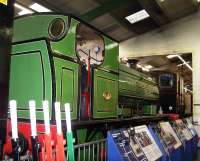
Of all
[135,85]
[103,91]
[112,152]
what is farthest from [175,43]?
[112,152]

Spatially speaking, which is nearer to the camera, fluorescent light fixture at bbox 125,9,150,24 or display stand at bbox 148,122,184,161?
display stand at bbox 148,122,184,161

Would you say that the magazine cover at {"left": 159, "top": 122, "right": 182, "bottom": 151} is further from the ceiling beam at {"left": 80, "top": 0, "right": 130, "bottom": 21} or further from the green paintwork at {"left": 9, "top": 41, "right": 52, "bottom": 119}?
the ceiling beam at {"left": 80, "top": 0, "right": 130, "bottom": 21}

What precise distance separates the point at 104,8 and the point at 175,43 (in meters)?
3.84

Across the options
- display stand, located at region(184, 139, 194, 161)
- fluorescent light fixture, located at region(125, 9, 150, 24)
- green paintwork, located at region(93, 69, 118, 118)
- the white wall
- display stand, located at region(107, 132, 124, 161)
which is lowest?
display stand, located at region(184, 139, 194, 161)

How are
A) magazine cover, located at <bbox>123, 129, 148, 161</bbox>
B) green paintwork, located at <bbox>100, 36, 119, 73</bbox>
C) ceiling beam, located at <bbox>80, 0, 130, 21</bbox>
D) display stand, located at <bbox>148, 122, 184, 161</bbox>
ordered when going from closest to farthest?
1. magazine cover, located at <bbox>123, 129, 148, 161</bbox>
2. display stand, located at <bbox>148, 122, 184, 161</bbox>
3. green paintwork, located at <bbox>100, 36, 119, 73</bbox>
4. ceiling beam, located at <bbox>80, 0, 130, 21</bbox>

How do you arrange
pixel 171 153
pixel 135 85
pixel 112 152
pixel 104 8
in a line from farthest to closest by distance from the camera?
pixel 104 8, pixel 135 85, pixel 171 153, pixel 112 152

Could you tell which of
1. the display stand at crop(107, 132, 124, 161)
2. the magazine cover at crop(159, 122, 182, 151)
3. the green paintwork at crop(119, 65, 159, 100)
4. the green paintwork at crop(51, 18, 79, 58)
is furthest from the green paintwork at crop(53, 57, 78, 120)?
the green paintwork at crop(119, 65, 159, 100)

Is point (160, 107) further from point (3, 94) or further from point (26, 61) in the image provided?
point (3, 94)

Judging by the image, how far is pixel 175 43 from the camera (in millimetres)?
10234

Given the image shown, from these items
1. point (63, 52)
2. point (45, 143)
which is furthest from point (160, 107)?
point (45, 143)

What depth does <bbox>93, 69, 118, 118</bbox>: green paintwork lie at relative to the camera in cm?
403

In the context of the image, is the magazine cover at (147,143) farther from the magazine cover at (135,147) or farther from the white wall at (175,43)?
the white wall at (175,43)

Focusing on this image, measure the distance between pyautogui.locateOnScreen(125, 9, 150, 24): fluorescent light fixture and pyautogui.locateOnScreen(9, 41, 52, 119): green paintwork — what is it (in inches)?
225

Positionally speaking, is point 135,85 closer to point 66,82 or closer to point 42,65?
point 66,82
